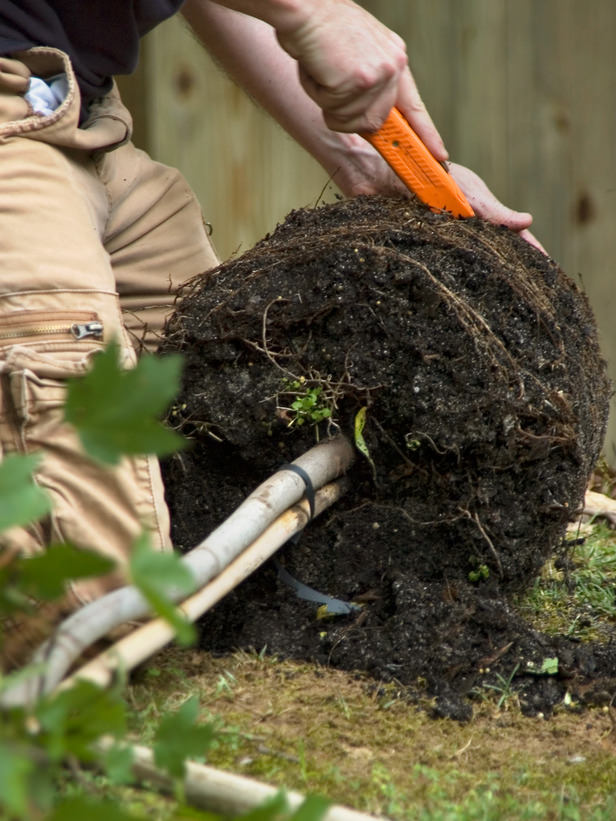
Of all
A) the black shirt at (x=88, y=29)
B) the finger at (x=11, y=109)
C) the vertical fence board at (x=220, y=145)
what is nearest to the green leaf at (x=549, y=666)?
the finger at (x=11, y=109)

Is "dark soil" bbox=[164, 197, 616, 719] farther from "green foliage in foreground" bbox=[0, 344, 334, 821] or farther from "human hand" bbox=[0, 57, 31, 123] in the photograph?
"green foliage in foreground" bbox=[0, 344, 334, 821]

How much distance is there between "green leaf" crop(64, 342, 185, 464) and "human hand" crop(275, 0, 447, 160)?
1.49 metres

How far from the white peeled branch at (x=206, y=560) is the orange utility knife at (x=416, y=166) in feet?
2.08

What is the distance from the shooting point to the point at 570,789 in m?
1.33

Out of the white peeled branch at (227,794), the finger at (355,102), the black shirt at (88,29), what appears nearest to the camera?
the white peeled branch at (227,794)

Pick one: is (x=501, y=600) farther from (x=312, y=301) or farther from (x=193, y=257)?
(x=193, y=257)

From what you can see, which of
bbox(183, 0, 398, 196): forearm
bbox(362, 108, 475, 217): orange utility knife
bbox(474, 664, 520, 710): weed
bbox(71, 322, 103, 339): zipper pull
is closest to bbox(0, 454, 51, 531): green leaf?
bbox(71, 322, 103, 339): zipper pull

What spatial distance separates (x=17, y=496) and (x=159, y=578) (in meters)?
0.12

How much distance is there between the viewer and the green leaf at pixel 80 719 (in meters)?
0.68

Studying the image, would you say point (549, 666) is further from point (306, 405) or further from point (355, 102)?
point (355, 102)

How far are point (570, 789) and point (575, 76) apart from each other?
2552 mm

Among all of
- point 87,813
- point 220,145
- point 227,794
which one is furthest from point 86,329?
point 220,145

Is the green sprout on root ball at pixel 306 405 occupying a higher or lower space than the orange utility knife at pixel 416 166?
lower

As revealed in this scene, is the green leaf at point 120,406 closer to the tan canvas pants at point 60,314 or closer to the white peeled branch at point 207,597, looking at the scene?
the white peeled branch at point 207,597
